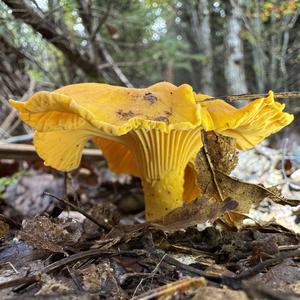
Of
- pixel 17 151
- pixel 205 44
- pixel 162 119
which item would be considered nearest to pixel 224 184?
pixel 162 119

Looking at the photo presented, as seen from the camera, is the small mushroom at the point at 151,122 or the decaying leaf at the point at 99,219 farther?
the decaying leaf at the point at 99,219

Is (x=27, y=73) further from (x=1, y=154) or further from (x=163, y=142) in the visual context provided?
(x=163, y=142)

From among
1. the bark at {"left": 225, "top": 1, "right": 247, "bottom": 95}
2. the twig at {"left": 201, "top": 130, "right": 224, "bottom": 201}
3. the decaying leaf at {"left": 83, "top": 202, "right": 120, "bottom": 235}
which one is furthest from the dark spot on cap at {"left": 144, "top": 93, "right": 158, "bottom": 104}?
the bark at {"left": 225, "top": 1, "right": 247, "bottom": 95}

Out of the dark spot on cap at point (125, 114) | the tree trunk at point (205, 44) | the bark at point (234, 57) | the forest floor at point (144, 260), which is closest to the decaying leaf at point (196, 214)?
the forest floor at point (144, 260)

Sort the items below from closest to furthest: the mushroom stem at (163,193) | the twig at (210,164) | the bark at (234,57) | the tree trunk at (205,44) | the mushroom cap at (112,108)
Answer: the mushroom cap at (112,108) < the twig at (210,164) < the mushroom stem at (163,193) < the bark at (234,57) < the tree trunk at (205,44)

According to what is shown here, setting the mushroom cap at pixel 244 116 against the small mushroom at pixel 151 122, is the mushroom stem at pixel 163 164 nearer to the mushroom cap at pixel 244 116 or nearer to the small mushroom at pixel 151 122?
the small mushroom at pixel 151 122

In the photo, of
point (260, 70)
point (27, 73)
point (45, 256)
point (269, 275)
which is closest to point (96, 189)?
point (27, 73)
